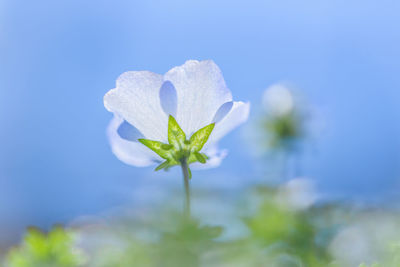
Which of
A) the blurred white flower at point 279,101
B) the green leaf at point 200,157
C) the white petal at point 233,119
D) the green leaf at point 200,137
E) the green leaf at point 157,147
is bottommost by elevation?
the green leaf at point 200,157

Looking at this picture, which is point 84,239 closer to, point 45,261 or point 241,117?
point 45,261

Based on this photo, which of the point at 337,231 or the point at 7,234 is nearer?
the point at 337,231

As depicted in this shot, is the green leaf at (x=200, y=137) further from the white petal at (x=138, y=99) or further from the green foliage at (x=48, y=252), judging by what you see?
the green foliage at (x=48, y=252)

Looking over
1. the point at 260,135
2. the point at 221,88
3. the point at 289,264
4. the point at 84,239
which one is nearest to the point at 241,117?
the point at 221,88

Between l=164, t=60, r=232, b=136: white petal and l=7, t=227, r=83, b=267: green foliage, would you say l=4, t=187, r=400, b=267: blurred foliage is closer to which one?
l=7, t=227, r=83, b=267: green foliage

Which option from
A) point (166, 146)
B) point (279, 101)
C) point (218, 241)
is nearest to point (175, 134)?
point (166, 146)

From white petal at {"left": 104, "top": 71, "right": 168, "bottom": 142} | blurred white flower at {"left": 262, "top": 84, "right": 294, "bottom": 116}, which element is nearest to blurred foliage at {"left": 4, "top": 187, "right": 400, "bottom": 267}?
white petal at {"left": 104, "top": 71, "right": 168, "bottom": 142}

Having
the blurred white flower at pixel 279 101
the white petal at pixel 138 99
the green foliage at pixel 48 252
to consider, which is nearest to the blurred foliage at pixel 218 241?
the green foliage at pixel 48 252
